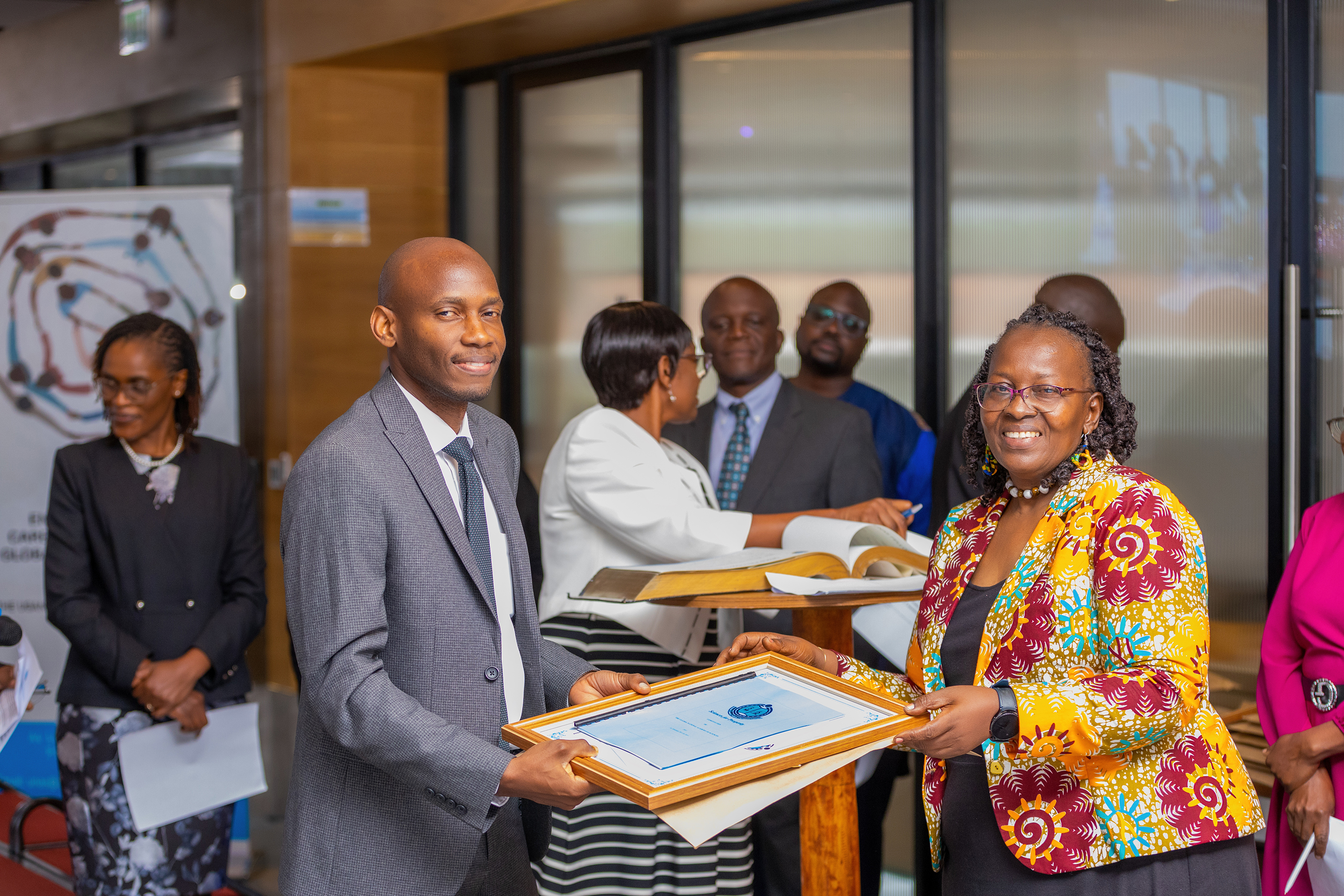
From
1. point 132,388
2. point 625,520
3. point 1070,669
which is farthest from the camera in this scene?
point 132,388

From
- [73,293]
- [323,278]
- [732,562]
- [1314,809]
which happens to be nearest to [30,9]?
[73,293]

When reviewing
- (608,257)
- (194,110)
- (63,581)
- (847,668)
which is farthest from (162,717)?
(194,110)

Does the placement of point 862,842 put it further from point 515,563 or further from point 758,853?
point 515,563

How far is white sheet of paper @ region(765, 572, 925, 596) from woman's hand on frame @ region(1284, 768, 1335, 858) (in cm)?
92

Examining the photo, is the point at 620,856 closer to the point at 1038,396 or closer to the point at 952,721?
the point at 952,721

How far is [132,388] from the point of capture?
11.4 ft

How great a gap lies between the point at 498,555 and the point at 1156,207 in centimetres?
302

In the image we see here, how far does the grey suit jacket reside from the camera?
66.8 inches

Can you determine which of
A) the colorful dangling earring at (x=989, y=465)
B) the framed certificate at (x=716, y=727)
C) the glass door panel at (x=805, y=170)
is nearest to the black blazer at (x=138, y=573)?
the framed certificate at (x=716, y=727)

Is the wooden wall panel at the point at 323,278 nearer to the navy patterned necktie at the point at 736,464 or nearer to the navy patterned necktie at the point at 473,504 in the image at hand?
the navy patterned necktie at the point at 736,464

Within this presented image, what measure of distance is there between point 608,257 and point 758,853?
2.94 m

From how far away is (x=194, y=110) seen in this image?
622 cm

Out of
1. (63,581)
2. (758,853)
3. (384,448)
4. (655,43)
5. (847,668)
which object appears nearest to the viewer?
(384,448)

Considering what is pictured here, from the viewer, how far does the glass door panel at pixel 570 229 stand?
5.55 meters
